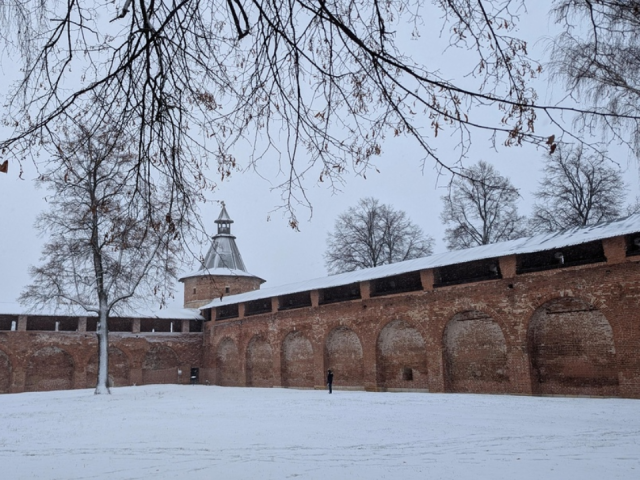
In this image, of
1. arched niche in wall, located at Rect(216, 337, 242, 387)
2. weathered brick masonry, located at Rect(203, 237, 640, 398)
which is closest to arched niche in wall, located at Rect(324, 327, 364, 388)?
weathered brick masonry, located at Rect(203, 237, 640, 398)

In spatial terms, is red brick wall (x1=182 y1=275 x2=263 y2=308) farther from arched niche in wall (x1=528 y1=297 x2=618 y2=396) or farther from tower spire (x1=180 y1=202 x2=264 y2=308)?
arched niche in wall (x1=528 y1=297 x2=618 y2=396)

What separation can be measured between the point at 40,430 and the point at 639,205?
19.5 meters

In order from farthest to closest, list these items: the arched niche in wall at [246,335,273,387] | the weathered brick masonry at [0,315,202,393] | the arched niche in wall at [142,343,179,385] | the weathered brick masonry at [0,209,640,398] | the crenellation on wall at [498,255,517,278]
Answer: the arched niche in wall at [142,343,179,385]
the weathered brick masonry at [0,315,202,393]
the arched niche in wall at [246,335,273,387]
the crenellation on wall at [498,255,517,278]
the weathered brick masonry at [0,209,640,398]

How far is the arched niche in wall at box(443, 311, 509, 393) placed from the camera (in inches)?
565

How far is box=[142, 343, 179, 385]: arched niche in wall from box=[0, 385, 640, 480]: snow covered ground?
526 inches

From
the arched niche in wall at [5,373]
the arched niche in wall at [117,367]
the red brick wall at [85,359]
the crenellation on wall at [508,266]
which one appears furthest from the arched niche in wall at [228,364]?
the crenellation on wall at [508,266]

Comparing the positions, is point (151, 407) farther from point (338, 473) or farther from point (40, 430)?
point (338, 473)

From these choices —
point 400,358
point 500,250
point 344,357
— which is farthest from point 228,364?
point 500,250

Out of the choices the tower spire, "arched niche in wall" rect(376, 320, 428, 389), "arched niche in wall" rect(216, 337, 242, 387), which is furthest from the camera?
the tower spire

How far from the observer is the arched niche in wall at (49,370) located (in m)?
22.9

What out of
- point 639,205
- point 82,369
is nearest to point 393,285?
point 639,205

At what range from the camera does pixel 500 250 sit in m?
14.7

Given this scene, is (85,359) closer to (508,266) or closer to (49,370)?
(49,370)

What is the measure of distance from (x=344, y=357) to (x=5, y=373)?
14338 millimetres
